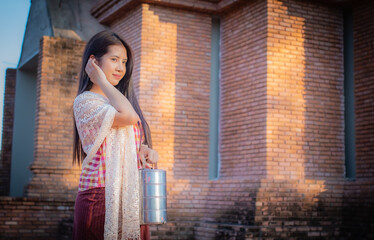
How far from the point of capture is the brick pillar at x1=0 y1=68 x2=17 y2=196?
47.9ft

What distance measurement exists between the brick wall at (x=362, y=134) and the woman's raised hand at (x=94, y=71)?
733 centimetres

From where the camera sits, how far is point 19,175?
14156 mm

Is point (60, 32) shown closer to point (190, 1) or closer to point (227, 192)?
point (190, 1)

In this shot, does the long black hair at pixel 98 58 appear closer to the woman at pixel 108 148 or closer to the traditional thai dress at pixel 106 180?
the woman at pixel 108 148

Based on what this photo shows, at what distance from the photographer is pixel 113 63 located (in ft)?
9.85

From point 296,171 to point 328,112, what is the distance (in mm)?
1361

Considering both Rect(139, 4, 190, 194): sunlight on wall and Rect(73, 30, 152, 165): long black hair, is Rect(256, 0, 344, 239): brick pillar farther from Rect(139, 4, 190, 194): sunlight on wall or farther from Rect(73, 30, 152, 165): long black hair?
Rect(73, 30, 152, 165): long black hair

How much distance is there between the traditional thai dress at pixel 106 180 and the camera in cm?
275

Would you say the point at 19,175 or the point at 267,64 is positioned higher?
the point at 267,64

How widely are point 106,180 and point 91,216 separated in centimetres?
20

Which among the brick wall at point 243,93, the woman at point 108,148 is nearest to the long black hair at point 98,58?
the woman at point 108,148

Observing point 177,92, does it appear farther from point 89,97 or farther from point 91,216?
point 91,216

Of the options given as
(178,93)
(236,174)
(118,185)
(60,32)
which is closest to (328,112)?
(236,174)

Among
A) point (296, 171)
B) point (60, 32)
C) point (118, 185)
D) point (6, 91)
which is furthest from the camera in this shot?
point (6, 91)
